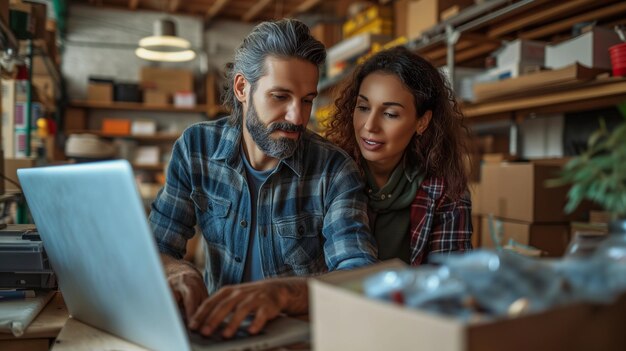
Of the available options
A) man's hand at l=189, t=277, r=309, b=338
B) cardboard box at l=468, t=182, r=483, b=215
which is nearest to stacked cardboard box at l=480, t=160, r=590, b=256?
cardboard box at l=468, t=182, r=483, b=215

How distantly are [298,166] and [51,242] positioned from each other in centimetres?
62

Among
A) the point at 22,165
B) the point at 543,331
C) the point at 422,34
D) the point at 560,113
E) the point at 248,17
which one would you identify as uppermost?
the point at 248,17

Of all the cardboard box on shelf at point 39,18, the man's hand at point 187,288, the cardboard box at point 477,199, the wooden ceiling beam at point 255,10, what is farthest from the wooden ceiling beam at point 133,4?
the man's hand at point 187,288

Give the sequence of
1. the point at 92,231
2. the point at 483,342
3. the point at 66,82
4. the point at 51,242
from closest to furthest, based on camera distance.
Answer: the point at 483,342 → the point at 92,231 → the point at 51,242 → the point at 66,82

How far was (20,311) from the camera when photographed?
97 cm

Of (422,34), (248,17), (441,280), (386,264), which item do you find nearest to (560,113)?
(422,34)

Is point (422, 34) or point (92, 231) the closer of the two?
point (92, 231)

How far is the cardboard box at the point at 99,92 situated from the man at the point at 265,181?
5.26 metres

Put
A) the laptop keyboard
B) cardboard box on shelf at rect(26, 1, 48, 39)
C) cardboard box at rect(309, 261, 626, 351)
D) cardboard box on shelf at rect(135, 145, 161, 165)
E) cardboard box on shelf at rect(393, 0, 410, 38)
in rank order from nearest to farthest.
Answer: cardboard box at rect(309, 261, 626, 351), the laptop keyboard, cardboard box on shelf at rect(26, 1, 48, 39), cardboard box on shelf at rect(393, 0, 410, 38), cardboard box on shelf at rect(135, 145, 161, 165)

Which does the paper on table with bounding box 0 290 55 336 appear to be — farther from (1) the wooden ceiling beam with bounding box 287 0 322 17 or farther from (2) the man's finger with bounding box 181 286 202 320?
(1) the wooden ceiling beam with bounding box 287 0 322 17

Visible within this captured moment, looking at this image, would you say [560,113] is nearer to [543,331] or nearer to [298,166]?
[298,166]

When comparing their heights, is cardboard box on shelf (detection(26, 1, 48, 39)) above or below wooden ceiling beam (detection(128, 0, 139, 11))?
below

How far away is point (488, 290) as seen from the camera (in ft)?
1.68

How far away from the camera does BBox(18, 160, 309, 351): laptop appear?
2.16ft
